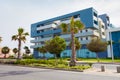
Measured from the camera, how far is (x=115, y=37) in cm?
5956

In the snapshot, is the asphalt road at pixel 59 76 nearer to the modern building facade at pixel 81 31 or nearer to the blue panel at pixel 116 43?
the blue panel at pixel 116 43

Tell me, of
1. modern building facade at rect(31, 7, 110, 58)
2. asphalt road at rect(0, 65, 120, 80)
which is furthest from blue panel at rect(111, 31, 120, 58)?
asphalt road at rect(0, 65, 120, 80)

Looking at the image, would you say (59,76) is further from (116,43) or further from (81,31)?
(81,31)

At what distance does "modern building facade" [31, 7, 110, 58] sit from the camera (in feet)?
213

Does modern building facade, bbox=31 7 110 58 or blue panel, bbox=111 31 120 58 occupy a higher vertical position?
modern building facade, bbox=31 7 110 58

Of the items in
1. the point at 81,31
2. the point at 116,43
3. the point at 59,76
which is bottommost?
the point at 59,76

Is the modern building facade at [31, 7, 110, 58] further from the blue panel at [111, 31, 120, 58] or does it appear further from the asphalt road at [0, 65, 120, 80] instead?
the asphalt road at [0, 65, 120, 80]

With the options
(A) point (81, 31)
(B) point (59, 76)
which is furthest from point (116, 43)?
(B) point (59, 76)

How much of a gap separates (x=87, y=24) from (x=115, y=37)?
10.6m

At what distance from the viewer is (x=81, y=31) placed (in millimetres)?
67312

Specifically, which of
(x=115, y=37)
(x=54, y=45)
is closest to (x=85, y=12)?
(x=115, y=37)

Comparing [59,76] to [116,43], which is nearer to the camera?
[59,76]

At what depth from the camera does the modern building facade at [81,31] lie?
6500 centimetres

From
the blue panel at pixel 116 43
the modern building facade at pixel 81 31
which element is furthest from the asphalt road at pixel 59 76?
the modern building facade at pixel 81 31
